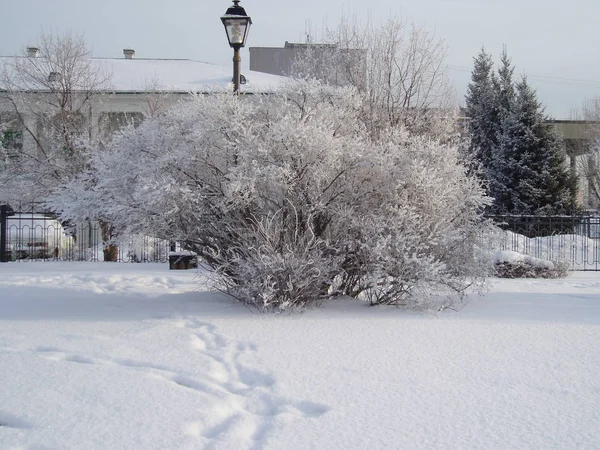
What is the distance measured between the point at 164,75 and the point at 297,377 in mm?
26031

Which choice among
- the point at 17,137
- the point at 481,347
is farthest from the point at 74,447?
the point at 17,137

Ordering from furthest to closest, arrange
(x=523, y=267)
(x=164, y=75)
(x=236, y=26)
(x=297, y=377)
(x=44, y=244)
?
(x=164, y=75)
(x=44, y=244)
(x=523, y=267)
(x=236, y=26)
(x=297, y=377)

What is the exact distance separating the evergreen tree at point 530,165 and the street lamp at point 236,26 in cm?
1692

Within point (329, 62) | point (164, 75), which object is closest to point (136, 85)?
point (164, 75)

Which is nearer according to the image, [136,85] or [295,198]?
[295,198]

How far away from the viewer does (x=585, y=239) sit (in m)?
17.1

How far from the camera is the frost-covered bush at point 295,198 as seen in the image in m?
7.05

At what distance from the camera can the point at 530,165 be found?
24703 mm

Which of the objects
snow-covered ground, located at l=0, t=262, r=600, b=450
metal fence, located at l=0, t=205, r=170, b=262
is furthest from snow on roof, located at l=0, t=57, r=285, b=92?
snow-covered ground, located at l=0, t=262, r=600, b=450

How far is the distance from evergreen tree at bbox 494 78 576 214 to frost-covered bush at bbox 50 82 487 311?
17199mm

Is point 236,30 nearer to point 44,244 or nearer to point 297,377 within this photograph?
point 297,377

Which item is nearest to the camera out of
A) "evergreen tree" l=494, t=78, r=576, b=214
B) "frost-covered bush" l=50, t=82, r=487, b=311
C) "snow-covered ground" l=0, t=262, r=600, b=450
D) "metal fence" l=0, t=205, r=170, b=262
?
"snow-covered ground" l=0, t=262, r=600, b=450

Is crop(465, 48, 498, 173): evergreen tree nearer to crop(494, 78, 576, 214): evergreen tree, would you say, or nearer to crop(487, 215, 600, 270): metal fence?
crop(494, 78, 576, 214): evergreen tree

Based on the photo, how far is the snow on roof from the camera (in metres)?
25.8
